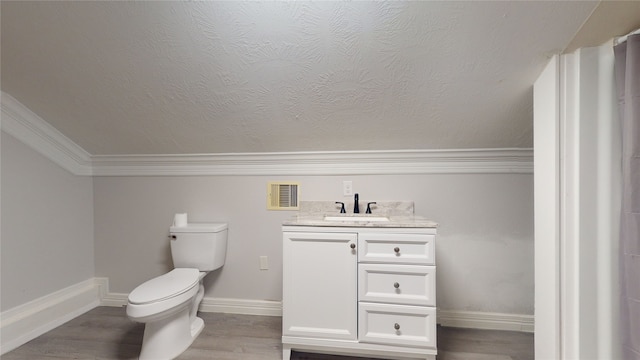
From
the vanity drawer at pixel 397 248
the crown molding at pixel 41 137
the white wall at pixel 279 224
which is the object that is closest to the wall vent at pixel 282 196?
the white wall at pixel 279 224

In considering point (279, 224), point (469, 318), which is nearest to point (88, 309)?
point (279, 224)

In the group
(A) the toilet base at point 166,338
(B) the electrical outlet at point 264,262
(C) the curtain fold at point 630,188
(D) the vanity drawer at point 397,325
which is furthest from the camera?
(B) the electrical outlet at point 264,262

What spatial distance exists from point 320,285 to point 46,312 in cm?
192

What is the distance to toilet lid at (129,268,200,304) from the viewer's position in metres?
1.37

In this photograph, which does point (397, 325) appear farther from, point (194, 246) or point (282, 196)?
point (194, 246)

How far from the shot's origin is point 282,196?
198cm

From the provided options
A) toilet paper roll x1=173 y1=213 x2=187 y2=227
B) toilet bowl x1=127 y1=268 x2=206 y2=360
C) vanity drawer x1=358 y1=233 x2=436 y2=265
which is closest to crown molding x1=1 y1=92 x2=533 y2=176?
toilet paper roll x1=173 y1=213 x2=187 y2=227

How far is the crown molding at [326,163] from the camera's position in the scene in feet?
5.83

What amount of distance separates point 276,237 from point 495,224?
1.57m

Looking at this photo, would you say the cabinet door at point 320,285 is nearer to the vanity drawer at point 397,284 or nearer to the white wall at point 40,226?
the vanity drawer at point 397,284

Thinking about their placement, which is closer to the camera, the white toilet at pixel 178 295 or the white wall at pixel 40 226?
the white toilet at pixel 178 295

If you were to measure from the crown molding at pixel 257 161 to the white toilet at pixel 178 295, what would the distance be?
1.66ft

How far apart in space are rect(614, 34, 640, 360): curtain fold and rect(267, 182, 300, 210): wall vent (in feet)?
5.39

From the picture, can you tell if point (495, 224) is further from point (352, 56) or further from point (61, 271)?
point (61, 271)
